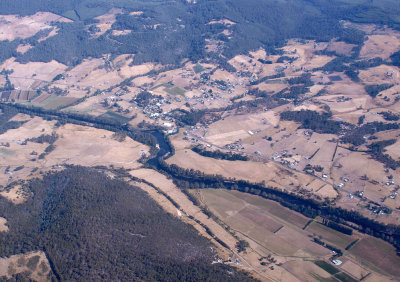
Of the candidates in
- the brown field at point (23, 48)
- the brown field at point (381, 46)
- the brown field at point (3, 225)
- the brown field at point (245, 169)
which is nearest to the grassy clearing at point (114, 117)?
the brown field at point (245, 169)

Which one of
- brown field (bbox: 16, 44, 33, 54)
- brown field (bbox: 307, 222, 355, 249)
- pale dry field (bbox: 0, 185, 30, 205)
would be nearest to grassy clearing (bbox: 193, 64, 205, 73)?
brown field (bbox: 16, 44, 33, 54)

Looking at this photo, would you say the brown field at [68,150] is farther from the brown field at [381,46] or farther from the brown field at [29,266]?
the brown field at [381,46]

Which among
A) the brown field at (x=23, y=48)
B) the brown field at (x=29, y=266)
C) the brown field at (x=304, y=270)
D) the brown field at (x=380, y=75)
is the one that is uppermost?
the brown field at (x=23, y=48)

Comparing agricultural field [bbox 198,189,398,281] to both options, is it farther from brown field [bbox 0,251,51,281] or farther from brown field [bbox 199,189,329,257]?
brown field [bbox 0,251,51,281]

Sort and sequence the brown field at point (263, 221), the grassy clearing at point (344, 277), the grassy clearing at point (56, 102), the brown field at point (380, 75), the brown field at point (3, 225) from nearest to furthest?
1. the grassy clearing at point (344, 277)
2. the brown field at point (3, 225)
3. the brown field at point (263, 221)
4. the grassy clearing at point (56, 102)
5. the brown field at point (380, 75)

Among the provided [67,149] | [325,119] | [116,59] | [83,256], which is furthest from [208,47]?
[83,256]

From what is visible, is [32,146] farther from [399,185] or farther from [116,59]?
[399,185]
